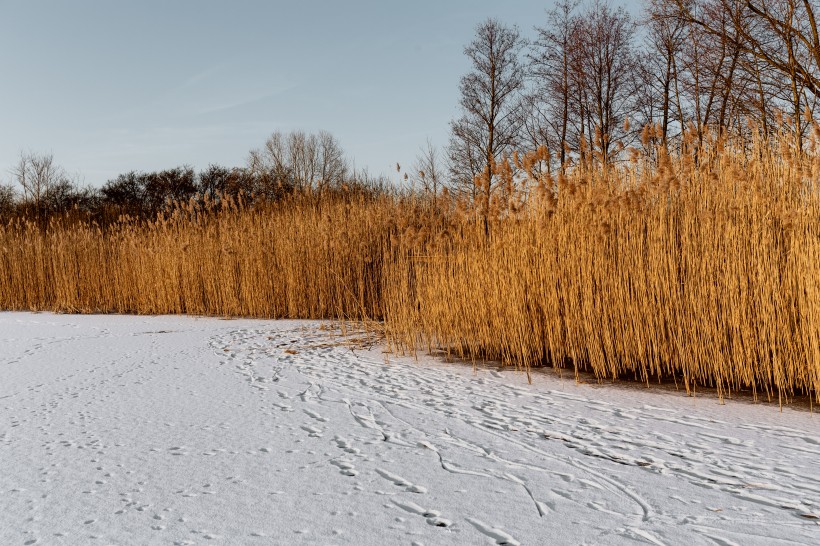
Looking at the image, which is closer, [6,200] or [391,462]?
[391,462]

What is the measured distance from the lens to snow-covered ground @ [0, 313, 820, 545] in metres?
1.54

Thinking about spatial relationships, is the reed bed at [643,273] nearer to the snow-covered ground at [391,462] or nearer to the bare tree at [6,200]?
the snow-covered ground at [391,462]

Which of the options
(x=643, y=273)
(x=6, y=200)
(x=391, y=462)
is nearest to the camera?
(x=391, y=462)

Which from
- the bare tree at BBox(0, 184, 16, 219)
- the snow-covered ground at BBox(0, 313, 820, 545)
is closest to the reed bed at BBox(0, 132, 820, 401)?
the snow-covered ground at BBox(0, 313, 820, 545)

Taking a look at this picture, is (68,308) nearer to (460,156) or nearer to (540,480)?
(540,480)

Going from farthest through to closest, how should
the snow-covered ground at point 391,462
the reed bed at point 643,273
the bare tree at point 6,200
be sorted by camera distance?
1. the bare tree at point 6,200
2. the reed bed at point 643,273
3. the snow-covered ground at point 391,462

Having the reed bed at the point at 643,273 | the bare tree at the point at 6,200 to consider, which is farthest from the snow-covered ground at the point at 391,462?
the bare tree at the point at 6,200

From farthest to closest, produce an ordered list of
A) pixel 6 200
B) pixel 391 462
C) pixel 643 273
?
1. pixel 6 200
2. pixel 643 273
3. pixel 391 462

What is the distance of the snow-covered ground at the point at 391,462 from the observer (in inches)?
60.8

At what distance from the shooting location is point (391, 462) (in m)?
2.01

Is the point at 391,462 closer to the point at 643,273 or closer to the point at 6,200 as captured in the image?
the point at 643,273

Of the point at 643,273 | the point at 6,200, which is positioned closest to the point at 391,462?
the point at 643,273

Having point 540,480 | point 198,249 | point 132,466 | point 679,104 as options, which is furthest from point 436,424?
point 679,104

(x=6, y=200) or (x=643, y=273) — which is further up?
(x=6, y=200)
